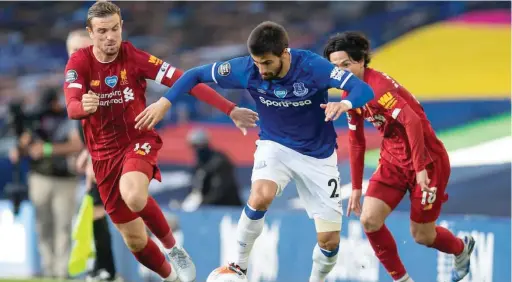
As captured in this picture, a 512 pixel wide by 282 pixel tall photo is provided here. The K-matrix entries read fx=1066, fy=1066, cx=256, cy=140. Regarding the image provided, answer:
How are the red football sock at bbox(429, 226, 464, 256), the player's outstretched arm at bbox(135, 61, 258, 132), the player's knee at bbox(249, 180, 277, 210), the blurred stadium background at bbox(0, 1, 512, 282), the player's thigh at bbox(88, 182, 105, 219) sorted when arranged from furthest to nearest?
the blurred stadium background at bbox(0, 1, 512, 282), the player's thigh at bbox(88, 182, 105, 219), the red football sock at bbox(429, 226, 464, 256), the player's knee at bbox(249, 180, 277, 210), the player's outstretched arm at bbox(135, 61, 258, 132)

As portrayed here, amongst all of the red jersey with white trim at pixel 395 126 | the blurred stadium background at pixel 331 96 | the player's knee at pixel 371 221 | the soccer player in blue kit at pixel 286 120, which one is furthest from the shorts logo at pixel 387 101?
the blurred stadium background at pixel 331 96

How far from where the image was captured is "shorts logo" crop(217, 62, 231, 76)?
796 centimetres

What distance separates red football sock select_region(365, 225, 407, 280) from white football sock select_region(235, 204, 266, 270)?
1181 millimetres

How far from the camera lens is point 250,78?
26.0ft

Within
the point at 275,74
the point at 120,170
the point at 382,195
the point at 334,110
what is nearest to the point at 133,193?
the point at 120,170

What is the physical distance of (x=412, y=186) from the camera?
8.74 meters

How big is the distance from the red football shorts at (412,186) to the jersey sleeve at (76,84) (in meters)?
2.49

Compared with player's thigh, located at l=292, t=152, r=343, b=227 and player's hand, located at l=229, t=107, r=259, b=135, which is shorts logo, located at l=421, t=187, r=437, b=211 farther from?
player's hand, located at l=229, t=107, r=259, b=135

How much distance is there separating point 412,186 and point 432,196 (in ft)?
0.65

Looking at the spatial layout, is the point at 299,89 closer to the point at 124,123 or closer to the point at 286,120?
the point at 286,120

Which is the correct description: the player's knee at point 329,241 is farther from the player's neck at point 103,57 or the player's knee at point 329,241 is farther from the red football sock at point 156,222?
the player's neck at point 103,57

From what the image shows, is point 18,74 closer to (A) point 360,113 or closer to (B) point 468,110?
(B) point 468,110

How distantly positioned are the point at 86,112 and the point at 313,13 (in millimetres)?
7764

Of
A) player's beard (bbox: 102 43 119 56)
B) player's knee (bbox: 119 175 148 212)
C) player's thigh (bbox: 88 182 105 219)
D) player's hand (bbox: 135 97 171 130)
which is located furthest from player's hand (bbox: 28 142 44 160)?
player's hand (bbox: 135 97 171 130)
